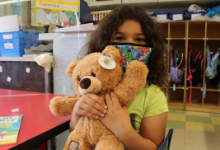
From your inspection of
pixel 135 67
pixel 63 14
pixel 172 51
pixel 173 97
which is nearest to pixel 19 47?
pixel 63 14

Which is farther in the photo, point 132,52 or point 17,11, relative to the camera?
point 17,11

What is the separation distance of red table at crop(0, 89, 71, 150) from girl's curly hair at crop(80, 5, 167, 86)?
373 millimetres

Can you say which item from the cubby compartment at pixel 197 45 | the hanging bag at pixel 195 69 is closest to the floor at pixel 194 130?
the hanging bag at pixel 195 69

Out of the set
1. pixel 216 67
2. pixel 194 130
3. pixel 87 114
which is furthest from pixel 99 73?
pixel 216 67

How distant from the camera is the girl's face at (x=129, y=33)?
2.38 feet

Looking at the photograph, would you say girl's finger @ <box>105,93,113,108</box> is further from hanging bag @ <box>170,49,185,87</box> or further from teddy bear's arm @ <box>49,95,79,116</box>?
hanging bag @ <box>170,49,185,87</box>

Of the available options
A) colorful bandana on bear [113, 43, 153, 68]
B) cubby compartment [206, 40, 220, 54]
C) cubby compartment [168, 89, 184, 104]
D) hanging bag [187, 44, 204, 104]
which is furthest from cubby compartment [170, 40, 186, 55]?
colorful bandana on bear [113, 43, 153, 68]

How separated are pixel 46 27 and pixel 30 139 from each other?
2.64 feet

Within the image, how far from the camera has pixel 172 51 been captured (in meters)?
2.96

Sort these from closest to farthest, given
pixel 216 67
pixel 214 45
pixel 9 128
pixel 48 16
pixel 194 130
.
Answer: pixel 9 128 < pixel 48 16 < pixel 194 130 < pixel 216 67 < pixel 214 45

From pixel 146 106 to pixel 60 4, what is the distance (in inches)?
28.4

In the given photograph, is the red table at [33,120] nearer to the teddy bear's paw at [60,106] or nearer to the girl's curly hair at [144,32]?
the teddy bear's paw at [60,106]

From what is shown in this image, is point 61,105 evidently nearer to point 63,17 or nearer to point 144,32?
point 144,32

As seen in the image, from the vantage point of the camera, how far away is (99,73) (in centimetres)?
55
